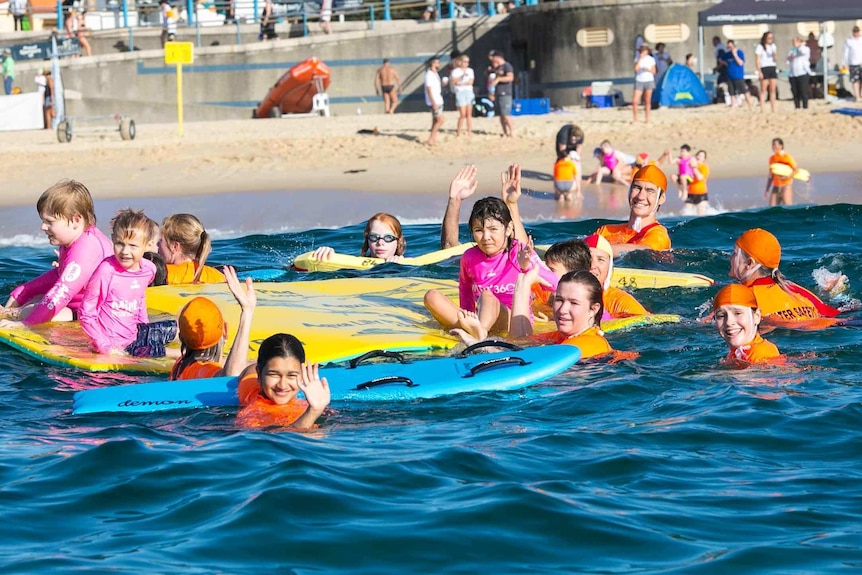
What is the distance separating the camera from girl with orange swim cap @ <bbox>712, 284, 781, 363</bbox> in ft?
23.9

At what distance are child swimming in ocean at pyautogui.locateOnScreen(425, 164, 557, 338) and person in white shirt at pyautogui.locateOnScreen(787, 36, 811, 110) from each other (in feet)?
56.0

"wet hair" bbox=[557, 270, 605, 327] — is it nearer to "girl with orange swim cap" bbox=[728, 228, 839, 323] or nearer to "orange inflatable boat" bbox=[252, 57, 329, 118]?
"girl with orange swim cap" bbox=[728, 228, 839, 323]

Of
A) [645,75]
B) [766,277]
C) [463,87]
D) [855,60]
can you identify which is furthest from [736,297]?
[855,60]

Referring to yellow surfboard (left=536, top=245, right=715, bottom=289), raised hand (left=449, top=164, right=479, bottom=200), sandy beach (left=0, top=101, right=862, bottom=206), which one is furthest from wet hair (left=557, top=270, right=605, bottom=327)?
sandy beach (left=0, top=101, right=862, bottom=206)

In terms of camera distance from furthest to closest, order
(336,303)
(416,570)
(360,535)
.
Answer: (336,303) < (360,535) < (416,570)

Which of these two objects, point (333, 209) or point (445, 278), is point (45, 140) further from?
point (445, 278)

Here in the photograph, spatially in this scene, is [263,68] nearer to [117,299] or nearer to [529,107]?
[529,107]

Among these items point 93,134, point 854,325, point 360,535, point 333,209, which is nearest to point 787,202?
point 333,209

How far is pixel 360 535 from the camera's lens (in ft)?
16.6

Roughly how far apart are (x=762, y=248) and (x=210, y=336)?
3796 millimetres

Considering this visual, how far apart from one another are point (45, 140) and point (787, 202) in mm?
15191

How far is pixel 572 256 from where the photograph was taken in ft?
28.3

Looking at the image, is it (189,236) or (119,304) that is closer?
(119,304)

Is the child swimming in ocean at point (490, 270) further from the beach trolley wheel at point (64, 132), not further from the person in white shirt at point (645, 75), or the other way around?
the beach trolley wheel at point (64, 132)
